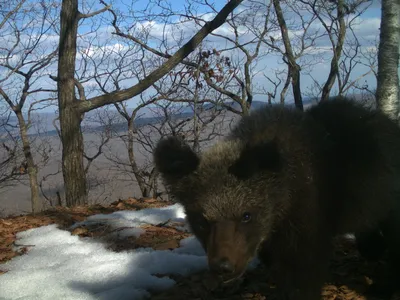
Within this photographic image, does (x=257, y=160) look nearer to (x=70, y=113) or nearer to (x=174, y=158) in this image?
(x=174, y=158)

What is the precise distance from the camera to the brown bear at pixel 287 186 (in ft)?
9.89

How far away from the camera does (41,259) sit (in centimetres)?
468

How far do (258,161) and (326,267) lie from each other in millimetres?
945

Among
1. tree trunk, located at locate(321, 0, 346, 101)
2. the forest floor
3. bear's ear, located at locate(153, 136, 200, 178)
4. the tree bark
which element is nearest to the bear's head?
bear's ear, located at locate(153, 136, 200, 178)

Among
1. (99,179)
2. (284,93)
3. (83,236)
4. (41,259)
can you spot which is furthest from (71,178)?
(99,179)

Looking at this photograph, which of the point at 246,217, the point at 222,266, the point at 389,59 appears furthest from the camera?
the point at 389,59

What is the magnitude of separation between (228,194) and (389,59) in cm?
404

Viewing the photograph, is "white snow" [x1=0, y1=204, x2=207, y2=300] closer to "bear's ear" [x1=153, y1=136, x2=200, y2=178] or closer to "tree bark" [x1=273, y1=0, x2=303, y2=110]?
"bear's ear" [x1=153, y1=136, x2=200, y2=178]

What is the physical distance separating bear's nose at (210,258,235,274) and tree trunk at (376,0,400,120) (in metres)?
4.01

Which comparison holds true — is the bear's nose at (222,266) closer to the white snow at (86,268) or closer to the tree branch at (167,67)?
the white snow at (86,268)

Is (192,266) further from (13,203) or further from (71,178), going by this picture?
(13,203)

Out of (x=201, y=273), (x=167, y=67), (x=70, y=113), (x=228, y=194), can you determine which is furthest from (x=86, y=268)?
(x=70, y=113)

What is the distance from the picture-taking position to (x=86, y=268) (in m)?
4.32

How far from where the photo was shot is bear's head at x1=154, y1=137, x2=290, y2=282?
2.88 metres
